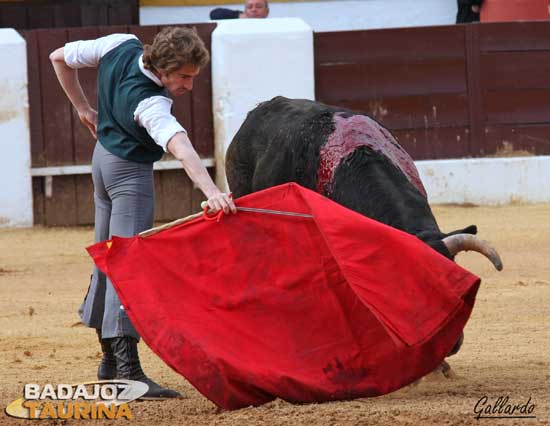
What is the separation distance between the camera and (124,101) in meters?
3.68

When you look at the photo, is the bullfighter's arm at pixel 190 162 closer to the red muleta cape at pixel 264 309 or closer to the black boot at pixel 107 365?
the red muleta cape at pixel 264 309

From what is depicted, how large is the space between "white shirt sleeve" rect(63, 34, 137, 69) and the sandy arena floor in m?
1.06

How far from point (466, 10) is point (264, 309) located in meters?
6.95

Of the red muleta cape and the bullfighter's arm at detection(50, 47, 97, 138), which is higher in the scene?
the bullfighter's arm at detection(50, 47, 97, 138)

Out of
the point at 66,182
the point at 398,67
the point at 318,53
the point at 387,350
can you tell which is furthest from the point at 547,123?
the point at 387,350

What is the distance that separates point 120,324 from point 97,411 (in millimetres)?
330

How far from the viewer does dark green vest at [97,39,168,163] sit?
144 inches

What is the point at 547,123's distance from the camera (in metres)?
8.86

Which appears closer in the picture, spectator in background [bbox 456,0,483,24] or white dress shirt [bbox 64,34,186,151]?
white dress shirt [bbox 64,34,186,151]

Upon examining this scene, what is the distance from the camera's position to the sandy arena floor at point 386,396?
135 inches

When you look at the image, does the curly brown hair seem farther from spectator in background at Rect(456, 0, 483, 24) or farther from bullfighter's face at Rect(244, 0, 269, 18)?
spectator in background at Rect(456, 0, 483, 24)

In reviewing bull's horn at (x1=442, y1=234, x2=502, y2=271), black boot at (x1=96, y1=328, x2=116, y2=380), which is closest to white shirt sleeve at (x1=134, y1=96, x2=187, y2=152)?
black boot at (x1=96, y1=328, x2=116, y2=380)

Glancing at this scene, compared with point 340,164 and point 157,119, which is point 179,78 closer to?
point 157,119

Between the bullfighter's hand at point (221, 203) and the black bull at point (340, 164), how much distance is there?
653 millimetres
